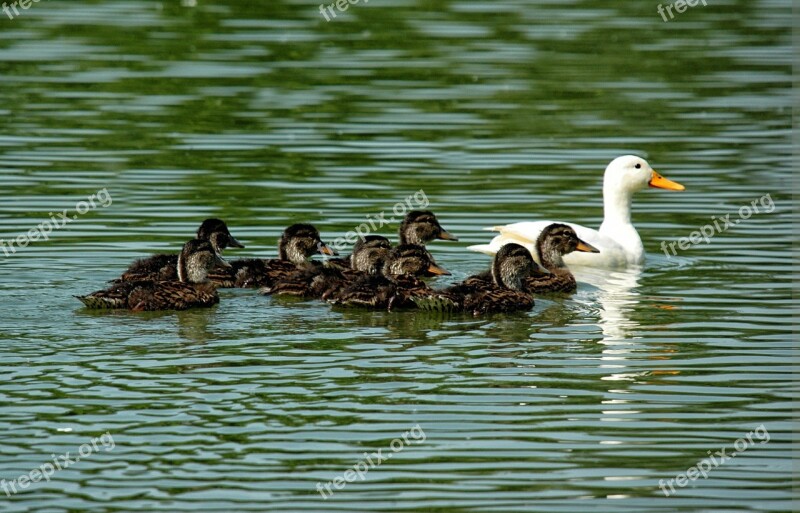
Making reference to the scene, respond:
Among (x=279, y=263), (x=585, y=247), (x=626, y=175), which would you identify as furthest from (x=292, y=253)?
(x=626, y=175)

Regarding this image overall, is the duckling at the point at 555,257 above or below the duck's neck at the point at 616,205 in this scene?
below

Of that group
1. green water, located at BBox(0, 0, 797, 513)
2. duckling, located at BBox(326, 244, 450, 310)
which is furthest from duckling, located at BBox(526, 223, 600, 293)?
duckling, located at BBox(326, 244, 450, 310)

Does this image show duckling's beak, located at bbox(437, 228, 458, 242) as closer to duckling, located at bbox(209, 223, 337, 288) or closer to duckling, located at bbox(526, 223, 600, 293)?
duckling, located at bbox(526, 223, 600, 293)

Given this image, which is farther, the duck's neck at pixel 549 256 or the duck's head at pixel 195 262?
the duck's neck at pixel 549 256

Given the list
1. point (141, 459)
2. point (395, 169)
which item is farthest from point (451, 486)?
point (395, 169)

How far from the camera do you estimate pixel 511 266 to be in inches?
510

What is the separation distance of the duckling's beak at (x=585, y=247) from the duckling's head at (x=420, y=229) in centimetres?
115

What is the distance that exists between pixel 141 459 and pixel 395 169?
10112mm

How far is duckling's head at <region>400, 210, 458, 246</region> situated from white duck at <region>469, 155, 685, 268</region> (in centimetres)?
45

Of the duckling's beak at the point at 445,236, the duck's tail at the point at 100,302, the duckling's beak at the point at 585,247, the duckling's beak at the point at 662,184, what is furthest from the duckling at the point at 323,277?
the duckling's beak at the point at 662,184

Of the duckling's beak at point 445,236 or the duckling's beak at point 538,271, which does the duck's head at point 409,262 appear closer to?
the duckling's beak at point 538,271

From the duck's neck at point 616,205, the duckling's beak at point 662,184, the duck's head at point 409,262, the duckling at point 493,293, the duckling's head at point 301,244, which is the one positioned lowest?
the duckling at point 493,293

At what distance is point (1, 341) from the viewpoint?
11.1 metres

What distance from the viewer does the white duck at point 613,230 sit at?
14430mm
